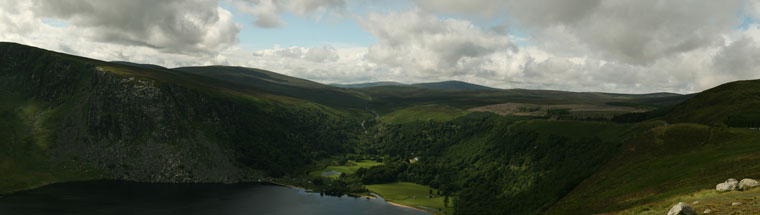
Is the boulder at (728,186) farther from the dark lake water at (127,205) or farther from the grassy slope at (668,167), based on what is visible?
the dark lake water at (127,205)

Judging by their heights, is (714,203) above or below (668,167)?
above

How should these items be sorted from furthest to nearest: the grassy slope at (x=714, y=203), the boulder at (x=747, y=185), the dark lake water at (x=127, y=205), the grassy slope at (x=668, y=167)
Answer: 1. the dark lake water at (x=127, y=205)
2. the grassy slope at (x=668, y=167)
3. the boulder at (x=747, y=185)
4. the grassy slope at (x=714, y=203)

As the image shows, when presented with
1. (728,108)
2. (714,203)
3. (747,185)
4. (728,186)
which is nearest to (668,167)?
(728,186)

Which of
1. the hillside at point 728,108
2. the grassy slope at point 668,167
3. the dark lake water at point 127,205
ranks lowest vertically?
the dark lake water at point 127,205

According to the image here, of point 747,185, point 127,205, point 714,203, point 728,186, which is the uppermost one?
point 747,185

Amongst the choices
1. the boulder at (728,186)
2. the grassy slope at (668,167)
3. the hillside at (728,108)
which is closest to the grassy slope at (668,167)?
the grassy slope at (668,167)

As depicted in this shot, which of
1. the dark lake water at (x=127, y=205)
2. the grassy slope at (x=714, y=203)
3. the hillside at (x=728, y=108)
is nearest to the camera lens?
the grassy slope at (x=714, y=203)

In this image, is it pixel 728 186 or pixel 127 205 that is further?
pixel 127 205

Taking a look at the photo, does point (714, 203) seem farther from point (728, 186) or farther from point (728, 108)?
point (728, 108)

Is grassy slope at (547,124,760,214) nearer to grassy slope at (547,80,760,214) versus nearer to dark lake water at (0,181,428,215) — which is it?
grassy slope at (547,80,760,214)

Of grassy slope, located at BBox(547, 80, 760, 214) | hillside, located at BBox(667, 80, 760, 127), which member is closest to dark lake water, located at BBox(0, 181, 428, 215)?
grassy slope, located at BBox(547, 80, 760, 214)

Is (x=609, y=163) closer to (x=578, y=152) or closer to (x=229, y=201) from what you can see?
(x=578, y=152)

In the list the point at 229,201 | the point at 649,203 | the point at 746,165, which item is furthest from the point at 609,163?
the point at 229,201
